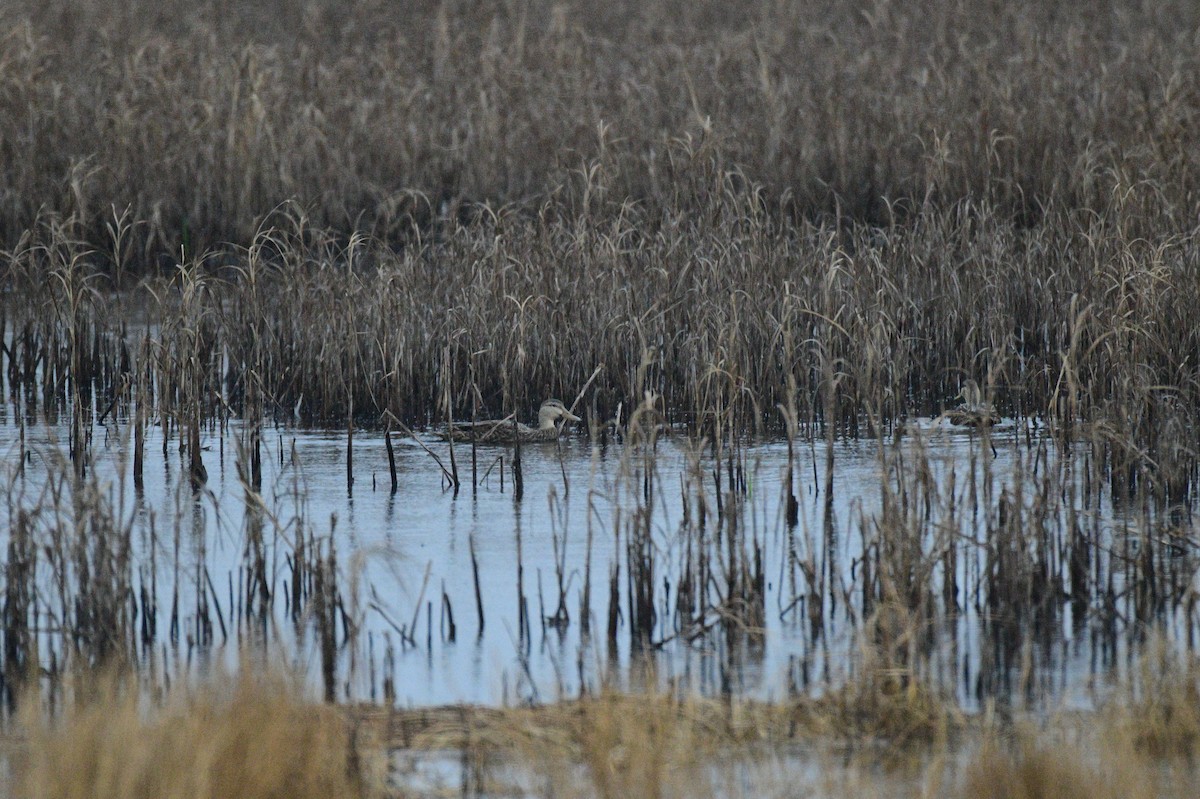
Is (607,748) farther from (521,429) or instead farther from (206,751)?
(521,429)

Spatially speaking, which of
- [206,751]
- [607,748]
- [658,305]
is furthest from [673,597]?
[658,305]

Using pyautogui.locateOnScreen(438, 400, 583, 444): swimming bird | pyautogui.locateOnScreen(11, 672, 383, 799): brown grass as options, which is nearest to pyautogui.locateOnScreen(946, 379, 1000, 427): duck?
pyautogui.locateOnScreen(438, 400, 583, 444): swimming bird

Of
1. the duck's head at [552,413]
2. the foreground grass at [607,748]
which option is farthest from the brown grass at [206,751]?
the duck's head at [552,413]

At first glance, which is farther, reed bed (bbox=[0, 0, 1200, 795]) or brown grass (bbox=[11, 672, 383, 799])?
reed bed (bbox=[0, 0, 1200, 795])

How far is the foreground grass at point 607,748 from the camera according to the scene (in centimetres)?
349

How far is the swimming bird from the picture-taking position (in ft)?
24.7

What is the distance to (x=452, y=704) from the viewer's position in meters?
4.50

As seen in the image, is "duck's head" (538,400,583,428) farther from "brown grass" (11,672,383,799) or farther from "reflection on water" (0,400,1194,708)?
"brown grass" (11,672,383,799)

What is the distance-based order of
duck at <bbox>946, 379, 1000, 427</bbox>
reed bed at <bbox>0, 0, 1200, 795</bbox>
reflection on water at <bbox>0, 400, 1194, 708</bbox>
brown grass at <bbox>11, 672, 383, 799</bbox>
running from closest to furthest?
brown grass at <bbox>11, 672, 383, 799</bbox> < reflection on water at <bbox>0, 400, 1194, 708</bbox> < reed bed at <bbox>0, 0, 1200, 795</bbox> < duck at <bbox>946, 379, 1000, 427</bbox>

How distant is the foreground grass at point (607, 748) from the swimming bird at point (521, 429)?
3.22 metres

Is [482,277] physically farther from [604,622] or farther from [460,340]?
[604,622]

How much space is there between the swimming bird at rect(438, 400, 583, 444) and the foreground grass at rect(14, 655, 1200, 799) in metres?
3.22

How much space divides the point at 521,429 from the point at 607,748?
4.01 meters

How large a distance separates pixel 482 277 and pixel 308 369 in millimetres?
996
